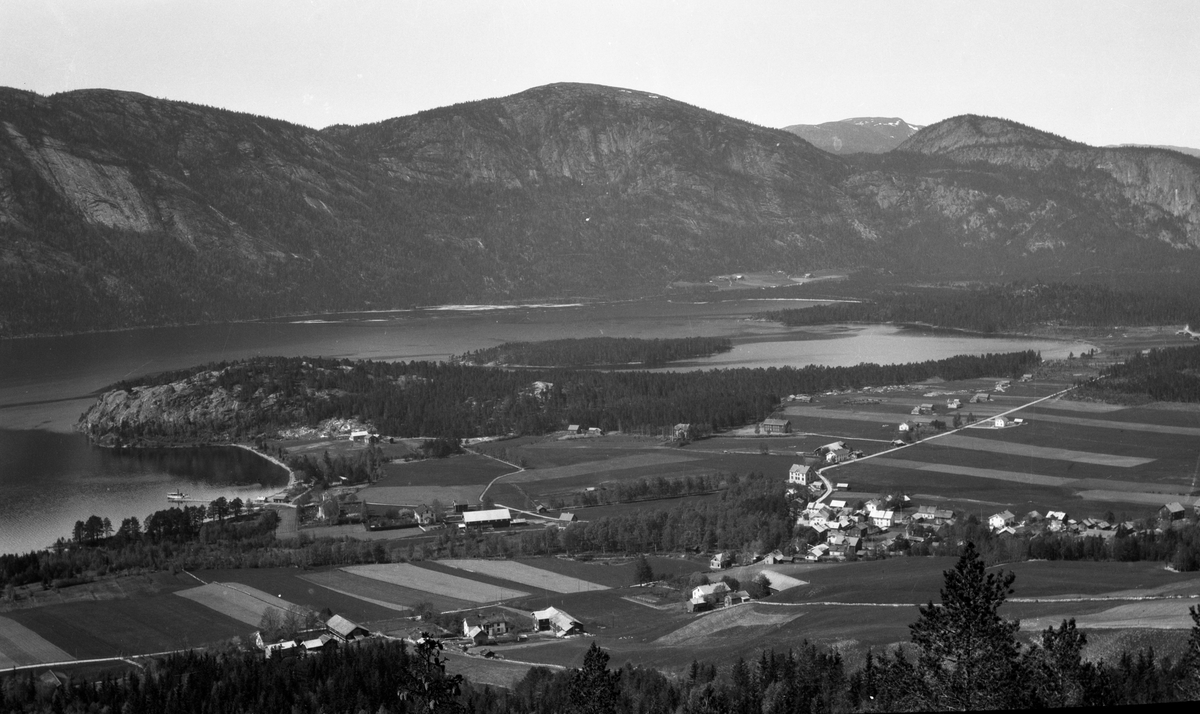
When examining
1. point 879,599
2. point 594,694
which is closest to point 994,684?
point 594,694

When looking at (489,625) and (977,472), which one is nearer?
(489,625)

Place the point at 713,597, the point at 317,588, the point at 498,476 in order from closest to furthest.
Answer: the point at 713,597
the point at 317,588
the point at 498,476

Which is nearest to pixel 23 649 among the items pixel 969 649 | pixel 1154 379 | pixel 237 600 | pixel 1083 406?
pixel 237 600

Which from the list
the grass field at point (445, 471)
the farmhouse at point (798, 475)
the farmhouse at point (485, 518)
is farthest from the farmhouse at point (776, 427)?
the farmhouse at point (485, 518)

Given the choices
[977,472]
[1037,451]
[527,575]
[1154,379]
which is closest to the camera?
[527,575]

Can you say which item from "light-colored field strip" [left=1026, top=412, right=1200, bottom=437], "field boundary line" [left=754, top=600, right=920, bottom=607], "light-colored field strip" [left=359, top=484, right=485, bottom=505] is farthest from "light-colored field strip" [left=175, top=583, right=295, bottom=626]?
"light-colored field strip" [left=1026, top=412, right=1200, bottom=437]

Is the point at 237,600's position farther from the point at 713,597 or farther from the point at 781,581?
the point at 781,581
